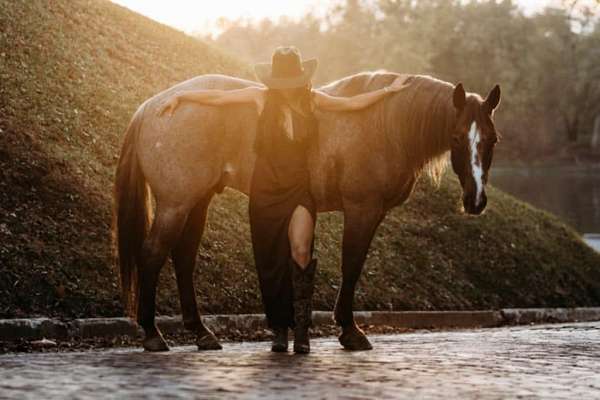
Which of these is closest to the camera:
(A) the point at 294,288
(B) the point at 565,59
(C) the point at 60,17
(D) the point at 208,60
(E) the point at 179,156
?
(A) the point at 294,288

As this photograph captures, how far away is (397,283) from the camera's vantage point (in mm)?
13953

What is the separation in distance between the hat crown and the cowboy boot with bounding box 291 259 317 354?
4.61 ft

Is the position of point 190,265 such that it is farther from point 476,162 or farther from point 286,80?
point 476,162

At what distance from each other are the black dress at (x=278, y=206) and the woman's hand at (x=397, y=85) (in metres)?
0.81

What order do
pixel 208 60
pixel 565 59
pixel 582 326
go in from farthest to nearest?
pixel 565 59, pixel 208 60, pixel 582 326

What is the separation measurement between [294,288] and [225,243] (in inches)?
226

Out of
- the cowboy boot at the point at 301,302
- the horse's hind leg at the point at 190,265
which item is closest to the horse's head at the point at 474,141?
the cowboy boot at the point at 301,302

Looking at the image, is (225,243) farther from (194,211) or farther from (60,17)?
(60,17)

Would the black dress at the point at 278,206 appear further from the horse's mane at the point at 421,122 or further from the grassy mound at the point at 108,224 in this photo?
the grassy mound at the point at 108,224

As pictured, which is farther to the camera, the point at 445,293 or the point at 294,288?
the point at 445,293

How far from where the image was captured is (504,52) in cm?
7781

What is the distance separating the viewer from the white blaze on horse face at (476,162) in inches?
313

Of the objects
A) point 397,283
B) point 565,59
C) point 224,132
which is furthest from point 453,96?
point 565,59

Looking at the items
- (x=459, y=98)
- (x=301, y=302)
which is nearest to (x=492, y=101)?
(x=459, y=98)
